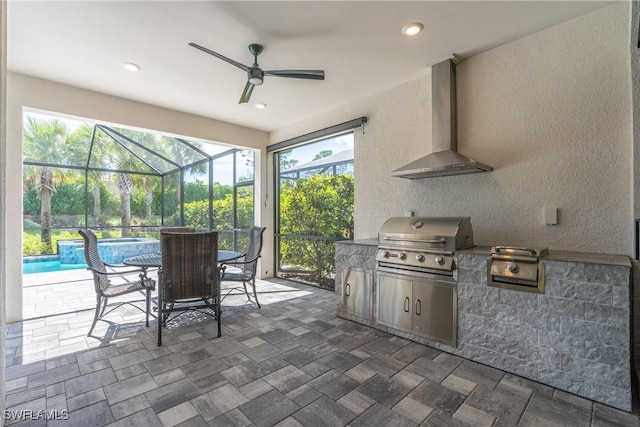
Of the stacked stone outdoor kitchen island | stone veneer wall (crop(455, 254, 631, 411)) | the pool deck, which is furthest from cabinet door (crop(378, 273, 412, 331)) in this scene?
the pool deck

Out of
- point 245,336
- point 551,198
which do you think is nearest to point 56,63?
point 245,336

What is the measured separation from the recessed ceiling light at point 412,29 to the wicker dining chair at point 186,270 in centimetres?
260

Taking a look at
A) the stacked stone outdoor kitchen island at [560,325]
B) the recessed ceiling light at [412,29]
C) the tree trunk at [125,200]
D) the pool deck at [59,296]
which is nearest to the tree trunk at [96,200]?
the tree trunk at [125,200]

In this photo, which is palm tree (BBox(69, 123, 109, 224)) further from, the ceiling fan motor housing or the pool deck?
the ceiling fan motor housing

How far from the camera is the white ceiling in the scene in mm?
2221

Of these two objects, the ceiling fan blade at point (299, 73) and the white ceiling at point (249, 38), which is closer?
the white ceiling at point (249, 38)

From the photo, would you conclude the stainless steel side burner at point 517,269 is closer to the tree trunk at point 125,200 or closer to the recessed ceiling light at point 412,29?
the recessed ceiling light at point 412,29

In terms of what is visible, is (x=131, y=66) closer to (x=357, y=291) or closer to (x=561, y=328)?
(x=357, y=291)

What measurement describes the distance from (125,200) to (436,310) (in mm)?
8022

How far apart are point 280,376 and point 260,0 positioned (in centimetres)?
285

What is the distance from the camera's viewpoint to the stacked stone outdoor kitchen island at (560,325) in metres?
1.77

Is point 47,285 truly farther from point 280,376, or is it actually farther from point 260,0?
point 260,0

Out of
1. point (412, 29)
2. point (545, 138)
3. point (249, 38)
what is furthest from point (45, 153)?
point (545, 138)

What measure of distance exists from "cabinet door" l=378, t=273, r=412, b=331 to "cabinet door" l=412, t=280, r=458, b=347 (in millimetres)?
76
